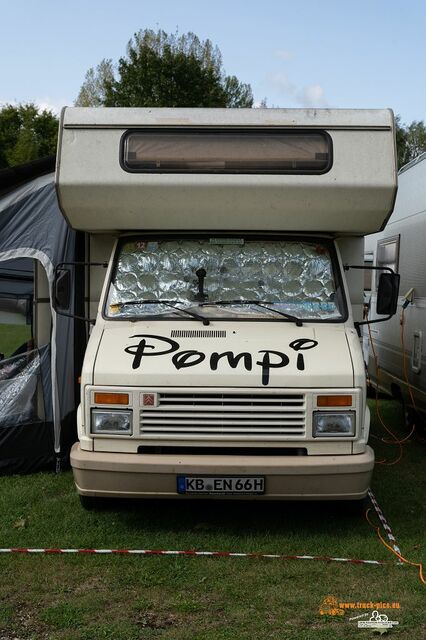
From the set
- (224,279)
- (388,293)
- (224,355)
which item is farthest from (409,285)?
(224,355)

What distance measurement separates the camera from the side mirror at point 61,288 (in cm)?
626

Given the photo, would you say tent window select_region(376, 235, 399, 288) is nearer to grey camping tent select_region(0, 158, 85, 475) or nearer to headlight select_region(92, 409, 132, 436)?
grey camping tent select_region(0, 158, 85, 475)

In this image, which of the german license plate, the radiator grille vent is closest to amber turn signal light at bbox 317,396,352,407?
the german license plate

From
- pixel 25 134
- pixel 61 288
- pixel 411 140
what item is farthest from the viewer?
pixel 411 140

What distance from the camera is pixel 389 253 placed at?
989cm

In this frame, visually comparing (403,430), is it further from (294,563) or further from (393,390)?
(294,563)

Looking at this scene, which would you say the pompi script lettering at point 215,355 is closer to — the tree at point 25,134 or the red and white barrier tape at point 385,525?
the red and white barrier tape at point 385,525

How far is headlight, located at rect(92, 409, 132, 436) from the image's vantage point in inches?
207

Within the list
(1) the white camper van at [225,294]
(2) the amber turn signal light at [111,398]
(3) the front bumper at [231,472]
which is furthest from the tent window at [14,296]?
(3) the front bumper at [231,472]

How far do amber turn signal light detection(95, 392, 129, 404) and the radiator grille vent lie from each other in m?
0.68

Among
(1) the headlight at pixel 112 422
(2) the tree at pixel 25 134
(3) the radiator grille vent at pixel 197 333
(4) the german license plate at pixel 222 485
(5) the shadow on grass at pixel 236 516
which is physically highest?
(2) the tree at pixel 25 134

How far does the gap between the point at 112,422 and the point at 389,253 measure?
5.77 metres

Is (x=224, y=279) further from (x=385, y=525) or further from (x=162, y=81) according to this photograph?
(x=162, y=81)

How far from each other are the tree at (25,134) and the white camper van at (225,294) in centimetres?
3509
